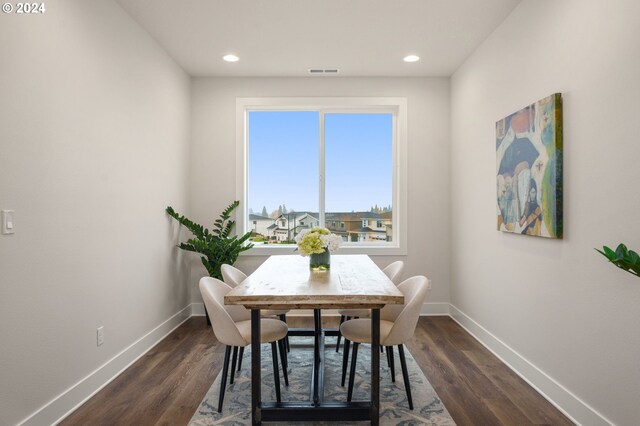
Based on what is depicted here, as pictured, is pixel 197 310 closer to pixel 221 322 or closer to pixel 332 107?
pixel 221 322

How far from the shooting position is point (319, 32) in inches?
135

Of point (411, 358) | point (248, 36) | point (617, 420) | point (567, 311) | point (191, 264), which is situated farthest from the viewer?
point (191, 264)

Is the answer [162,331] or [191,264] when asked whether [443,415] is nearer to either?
[162,331]

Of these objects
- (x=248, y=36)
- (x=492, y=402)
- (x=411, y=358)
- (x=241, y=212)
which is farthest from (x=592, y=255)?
(x=241, y=212)

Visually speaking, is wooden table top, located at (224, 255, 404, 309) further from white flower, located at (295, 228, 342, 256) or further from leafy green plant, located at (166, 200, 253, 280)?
leafy green plant, located at (166, 200, 253, 280)

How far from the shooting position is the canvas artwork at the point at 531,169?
241 cm

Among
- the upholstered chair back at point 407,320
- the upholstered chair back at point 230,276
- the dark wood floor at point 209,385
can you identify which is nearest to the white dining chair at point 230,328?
the upholstered chair back at point 230,276

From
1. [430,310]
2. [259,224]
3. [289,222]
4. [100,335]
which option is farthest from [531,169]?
[100,335]

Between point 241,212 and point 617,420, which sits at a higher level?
point 241,212

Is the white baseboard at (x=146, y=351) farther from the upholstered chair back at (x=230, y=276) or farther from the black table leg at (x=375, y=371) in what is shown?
the black table leg at (x=375, y=371)

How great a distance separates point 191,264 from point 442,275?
2.88 m

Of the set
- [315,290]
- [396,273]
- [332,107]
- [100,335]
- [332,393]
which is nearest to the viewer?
[315,290]

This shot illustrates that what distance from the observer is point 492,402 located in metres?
2.46

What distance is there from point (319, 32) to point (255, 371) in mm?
2758
